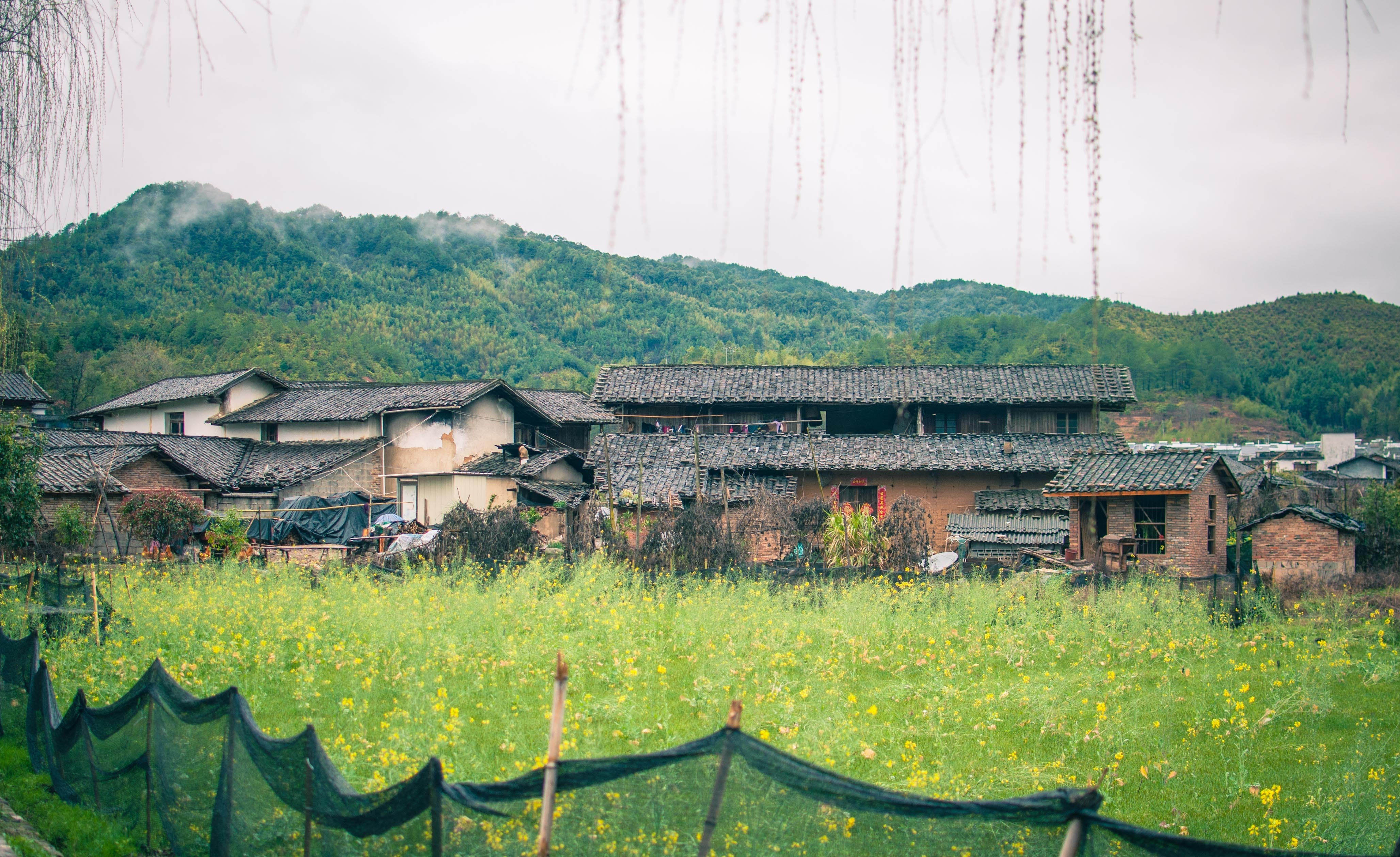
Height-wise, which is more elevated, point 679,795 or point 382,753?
point 679,795

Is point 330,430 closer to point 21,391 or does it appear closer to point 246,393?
point 246,393

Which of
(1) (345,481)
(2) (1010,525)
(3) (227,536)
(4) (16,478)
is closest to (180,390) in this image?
(1) (345,481)

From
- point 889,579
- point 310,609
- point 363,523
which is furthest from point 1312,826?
point 363,523

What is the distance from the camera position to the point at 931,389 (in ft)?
96.0

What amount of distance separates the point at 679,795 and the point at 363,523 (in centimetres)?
2405

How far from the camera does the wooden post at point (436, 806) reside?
3.51 metres

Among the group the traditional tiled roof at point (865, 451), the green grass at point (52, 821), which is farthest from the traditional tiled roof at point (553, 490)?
the green grass at point (52, 821)

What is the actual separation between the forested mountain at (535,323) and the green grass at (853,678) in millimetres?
32933

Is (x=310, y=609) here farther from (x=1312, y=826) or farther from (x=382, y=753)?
(x=1312, y=826)

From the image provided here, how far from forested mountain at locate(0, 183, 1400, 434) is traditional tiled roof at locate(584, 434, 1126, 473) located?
16651mm

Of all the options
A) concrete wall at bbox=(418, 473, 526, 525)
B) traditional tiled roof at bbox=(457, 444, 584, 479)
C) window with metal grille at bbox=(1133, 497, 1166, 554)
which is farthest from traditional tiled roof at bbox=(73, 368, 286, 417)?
window with metal grille at bbox=(1133, 497, 1166, 554)

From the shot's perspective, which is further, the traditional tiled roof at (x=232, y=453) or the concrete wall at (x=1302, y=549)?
the traditional tiled roof at (x=232, y=453)

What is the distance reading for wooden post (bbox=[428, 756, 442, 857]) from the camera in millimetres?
3506

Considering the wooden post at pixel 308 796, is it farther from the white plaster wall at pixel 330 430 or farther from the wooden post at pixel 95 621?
the white plaster wall at pixel 330 430
